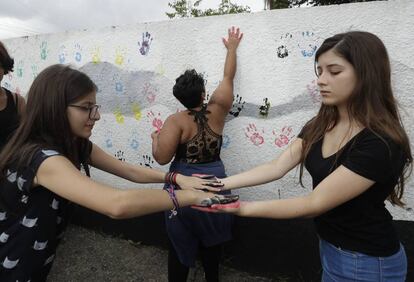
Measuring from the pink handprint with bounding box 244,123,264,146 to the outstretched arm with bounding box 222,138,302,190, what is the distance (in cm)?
82

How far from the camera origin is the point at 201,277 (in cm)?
313

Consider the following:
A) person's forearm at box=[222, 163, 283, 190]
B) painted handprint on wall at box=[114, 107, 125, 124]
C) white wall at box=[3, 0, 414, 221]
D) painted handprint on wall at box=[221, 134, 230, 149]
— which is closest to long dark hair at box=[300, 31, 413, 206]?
person's forearm at box=[222, 163, 283, 190]

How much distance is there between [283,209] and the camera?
1.56 m

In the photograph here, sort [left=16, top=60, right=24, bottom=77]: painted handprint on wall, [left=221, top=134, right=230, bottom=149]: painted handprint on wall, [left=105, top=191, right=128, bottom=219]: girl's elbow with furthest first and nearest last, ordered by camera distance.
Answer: [left=16, top=60, right=24, bottom=77]: painted handprint on wall, [left=221, top=134, right=230, bottom=149]: painted handprint on wall, [left=105, top=191, right=128, bottom=219]: girl's elbow

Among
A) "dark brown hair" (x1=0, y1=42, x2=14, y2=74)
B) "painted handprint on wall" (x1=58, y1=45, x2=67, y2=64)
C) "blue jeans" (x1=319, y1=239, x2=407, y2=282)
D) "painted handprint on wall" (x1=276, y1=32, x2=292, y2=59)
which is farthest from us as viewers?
"painted handprint on wall" (x1=58, y1=45, x2=67, y2=64)

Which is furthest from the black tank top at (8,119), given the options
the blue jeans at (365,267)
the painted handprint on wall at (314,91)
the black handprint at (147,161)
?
the blue jeans at (365,267)

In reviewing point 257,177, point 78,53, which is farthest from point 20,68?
point 257,177

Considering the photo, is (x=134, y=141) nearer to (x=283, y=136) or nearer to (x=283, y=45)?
(x=283, y=136)

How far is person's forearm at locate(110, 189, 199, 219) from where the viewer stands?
54.0 inches

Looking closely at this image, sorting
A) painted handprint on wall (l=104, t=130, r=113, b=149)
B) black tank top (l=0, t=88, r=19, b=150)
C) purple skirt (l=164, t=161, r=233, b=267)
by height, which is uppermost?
black tank top (l=0, t=88, r=19, b=150)

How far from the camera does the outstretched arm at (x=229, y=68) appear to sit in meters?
2.67

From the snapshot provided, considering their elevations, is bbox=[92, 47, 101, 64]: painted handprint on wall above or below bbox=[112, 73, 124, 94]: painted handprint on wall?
above

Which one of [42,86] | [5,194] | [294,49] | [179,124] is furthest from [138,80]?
[5,194]

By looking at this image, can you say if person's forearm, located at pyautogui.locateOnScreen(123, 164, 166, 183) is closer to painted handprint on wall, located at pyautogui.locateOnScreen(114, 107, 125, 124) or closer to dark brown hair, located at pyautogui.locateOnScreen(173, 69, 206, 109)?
dark brown hair, located at pyautogui.locateOnScreen(173, 69, 206, 109)
